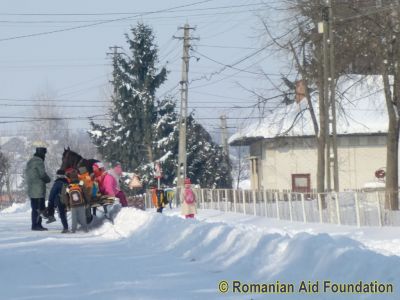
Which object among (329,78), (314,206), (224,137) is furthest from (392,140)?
(224,137)

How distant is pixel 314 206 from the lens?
104 ft

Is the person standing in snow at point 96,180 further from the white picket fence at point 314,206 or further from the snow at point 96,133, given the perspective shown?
the snow at point 96,133

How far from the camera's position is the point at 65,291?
890cm

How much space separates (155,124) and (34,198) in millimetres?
44277

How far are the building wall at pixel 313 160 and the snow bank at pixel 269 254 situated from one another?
4302 cm

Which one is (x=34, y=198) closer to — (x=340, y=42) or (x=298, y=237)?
(x=298, y=237)

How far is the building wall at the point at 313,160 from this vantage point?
5719cm

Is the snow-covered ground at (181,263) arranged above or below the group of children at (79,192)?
below

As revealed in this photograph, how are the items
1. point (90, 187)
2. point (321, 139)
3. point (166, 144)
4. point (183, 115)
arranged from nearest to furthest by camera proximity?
point (90, 187), point (321, 139), point (183, 115), point (166, 144)

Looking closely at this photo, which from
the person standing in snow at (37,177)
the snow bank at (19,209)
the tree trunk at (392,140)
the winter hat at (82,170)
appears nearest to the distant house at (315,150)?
the snow bank at (19,209)

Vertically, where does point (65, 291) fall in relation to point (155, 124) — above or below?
below

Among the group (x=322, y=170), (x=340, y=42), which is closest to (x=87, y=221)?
(x=340, y=42)

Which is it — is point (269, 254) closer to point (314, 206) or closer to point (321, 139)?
point (314, 206)

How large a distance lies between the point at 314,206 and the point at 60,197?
1540 centimetres
